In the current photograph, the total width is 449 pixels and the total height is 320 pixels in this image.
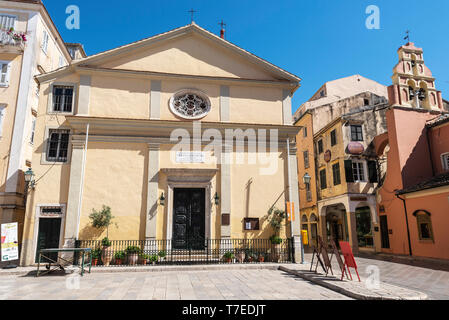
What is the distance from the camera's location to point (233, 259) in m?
13.7

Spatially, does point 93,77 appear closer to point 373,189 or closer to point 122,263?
point 122,263

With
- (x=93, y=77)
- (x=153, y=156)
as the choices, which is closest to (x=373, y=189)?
(x=153, y=156)

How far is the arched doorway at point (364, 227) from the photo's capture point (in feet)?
73.2

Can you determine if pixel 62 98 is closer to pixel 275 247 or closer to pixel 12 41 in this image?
pixel 12 41

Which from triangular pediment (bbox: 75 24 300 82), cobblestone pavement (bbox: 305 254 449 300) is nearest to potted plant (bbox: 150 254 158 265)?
cobblestone pavement (bbox: 305 254 449 300)

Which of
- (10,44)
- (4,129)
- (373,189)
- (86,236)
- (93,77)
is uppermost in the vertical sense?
(10,44)

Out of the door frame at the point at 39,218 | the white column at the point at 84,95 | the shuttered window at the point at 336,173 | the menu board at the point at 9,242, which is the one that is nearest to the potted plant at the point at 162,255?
the door frame at the point at 39,218

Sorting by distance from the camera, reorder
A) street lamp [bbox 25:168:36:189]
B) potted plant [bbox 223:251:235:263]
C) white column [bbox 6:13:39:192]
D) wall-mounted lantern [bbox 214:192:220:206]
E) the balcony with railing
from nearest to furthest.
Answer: street lamp [bbox 25:168:36:189], potted plant [bbox 223:251:235:263], wall-mounted lantern [bbox 214:192:220:206], white column [bbox 6:13:39:192], the balcony with railing

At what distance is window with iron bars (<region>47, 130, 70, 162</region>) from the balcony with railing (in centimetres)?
656

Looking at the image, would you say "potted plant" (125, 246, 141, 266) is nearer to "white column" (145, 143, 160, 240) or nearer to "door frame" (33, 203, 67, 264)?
"white column" (145, 143, 160, 240)

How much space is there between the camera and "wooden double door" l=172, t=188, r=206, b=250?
14.2m

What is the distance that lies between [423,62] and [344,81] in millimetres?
11896
